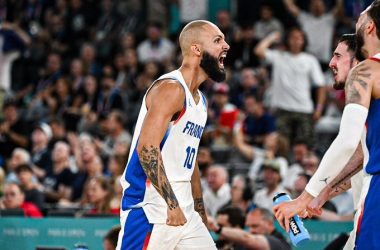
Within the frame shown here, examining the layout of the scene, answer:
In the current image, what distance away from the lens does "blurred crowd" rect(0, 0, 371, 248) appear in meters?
12.6

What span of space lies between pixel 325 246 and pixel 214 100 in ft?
20.3

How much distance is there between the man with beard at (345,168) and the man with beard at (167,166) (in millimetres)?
893

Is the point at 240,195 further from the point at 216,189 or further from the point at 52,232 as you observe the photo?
the point at 52,232

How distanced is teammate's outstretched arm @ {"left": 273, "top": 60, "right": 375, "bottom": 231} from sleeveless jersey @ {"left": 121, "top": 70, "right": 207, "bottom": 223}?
46.3 inches

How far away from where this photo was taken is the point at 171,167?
21.5 feet

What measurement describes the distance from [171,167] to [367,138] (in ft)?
5.07

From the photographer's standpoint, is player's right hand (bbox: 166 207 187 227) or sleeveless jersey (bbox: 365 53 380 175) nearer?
sleeveless jersey (bbox: 365 53 380 175)

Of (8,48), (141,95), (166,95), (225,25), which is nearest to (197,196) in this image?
(166,95)

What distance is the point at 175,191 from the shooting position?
6543mm

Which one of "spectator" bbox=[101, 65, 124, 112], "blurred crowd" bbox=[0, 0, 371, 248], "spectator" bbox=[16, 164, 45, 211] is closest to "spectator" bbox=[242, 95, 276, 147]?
"blurred crowd" bbox=[0, 0, 371, 248]

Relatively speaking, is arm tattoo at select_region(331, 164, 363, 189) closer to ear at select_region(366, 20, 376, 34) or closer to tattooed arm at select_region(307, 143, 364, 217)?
tattooed arm at select_region(307, 143, 364, 217)

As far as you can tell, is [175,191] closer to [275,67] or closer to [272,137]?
[272,137]

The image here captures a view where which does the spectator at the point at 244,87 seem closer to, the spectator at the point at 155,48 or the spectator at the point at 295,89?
the spectator at the point at 295,89

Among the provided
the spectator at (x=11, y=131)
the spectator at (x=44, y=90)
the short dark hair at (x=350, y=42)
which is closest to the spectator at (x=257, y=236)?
the short dark hair at (x=350, y=42)
